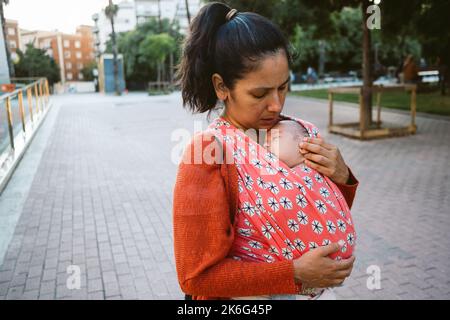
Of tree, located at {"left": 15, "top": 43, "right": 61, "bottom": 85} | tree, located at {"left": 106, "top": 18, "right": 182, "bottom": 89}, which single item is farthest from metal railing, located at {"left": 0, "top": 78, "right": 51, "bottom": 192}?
tree, located at {"left": 15, "top": 43, "right": 61, "bottom": 85}

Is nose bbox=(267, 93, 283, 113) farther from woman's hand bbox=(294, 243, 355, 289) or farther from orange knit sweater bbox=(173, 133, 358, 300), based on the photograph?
woman's hand bbox=(294, 243, 355, 289)

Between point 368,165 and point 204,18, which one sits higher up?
point 204,18

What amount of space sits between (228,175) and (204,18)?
1.56 feet

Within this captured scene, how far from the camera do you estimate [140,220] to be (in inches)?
196

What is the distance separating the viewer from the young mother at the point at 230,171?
111cm

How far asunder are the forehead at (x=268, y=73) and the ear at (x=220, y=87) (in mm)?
77

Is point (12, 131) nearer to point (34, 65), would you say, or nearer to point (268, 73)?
point (268, 73)

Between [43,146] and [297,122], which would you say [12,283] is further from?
[43,146]

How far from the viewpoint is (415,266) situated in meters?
3.61

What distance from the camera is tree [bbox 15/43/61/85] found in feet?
136

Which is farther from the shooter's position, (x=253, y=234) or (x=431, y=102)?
(x=431, y=102)

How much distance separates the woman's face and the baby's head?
0.15 ft

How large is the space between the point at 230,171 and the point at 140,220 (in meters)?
4.04

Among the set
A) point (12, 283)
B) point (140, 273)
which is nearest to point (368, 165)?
point (140, 273)
